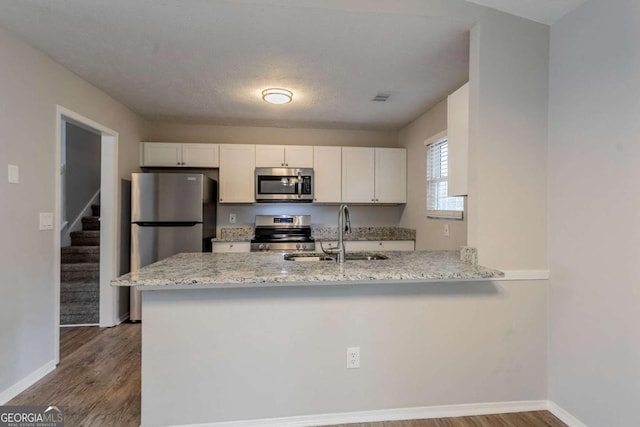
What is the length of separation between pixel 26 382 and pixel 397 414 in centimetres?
242

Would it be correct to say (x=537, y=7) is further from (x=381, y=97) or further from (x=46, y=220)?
(x=46, y=220)

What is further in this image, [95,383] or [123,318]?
[123,318]

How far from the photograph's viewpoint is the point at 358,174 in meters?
4.14

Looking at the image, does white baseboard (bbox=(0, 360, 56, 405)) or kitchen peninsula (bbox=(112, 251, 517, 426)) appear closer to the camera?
kitchen peninsula (bbox=(112, 251, 517, 426))

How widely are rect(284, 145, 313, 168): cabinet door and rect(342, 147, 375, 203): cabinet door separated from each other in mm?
435

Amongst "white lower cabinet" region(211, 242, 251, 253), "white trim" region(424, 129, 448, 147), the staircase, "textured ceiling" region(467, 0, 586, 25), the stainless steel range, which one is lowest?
the staircase

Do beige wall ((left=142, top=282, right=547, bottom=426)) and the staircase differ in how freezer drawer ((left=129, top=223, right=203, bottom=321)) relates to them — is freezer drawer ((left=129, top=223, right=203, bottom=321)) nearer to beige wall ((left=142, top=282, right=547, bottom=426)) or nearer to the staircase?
the staircase

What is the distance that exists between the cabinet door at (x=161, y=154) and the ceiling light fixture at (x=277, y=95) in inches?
60.6

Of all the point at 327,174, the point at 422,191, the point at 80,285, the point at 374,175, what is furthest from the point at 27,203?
the point at 422,191

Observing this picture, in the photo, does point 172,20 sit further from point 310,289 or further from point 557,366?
point 557,366

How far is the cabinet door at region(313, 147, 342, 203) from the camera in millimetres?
4078

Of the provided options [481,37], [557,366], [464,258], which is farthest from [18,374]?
[481,37]

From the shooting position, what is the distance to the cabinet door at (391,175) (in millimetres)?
4164

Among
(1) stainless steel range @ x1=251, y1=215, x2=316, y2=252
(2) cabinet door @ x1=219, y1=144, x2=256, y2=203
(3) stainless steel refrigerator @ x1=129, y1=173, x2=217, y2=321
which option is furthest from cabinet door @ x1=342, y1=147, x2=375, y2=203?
(3) stainless steel refrigerator @ x1=129, y1=173, x2=217, y2=321
